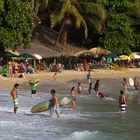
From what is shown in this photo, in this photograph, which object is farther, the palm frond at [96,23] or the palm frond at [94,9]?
the palm frond at [96,23]

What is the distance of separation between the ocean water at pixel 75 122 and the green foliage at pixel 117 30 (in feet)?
74.7

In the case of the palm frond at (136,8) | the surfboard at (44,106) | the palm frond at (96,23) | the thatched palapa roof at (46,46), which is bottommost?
the surfboard at (44,106)

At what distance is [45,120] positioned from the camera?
61.2ft

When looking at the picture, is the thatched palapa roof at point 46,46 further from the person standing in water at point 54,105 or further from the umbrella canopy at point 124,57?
the person standing in water at point 54,105

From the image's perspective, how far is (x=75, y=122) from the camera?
723 inches

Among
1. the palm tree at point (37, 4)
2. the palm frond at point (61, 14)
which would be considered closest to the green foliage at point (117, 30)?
the palm frond at point (61, 14)

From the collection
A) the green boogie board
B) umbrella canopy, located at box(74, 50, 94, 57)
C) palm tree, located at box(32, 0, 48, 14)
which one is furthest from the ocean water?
palm tree, located at box(32, 0, 48, 14)

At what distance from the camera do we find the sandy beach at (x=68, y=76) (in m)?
31.7

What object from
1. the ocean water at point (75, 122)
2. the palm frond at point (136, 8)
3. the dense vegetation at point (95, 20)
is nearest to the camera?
the ocean water at point (75, 122)

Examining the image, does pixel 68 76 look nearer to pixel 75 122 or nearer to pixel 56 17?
pixel 56 17

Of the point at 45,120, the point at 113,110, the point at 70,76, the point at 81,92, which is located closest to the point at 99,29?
the point at 70,76

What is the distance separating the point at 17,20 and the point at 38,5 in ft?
22.8

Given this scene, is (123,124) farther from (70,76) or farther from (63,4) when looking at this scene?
(63,4)

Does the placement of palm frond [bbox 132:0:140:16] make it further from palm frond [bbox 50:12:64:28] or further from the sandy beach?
palm frond [bbox 50:12:64:28]
